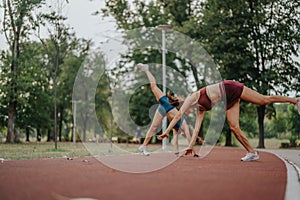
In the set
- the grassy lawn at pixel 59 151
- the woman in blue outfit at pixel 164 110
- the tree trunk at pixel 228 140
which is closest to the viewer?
the woman in blue outfit at pixel 164 110

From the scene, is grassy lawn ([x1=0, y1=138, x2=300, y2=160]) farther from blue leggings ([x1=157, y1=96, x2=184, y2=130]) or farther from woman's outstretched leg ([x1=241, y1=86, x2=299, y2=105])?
woman's outstretched leg ([x1=241, y1=86, x2=299, y2=105])

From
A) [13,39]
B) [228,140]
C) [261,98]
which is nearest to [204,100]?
[261,98]

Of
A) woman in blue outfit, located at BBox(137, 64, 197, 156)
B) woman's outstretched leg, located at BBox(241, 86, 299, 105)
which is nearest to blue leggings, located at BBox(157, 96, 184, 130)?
woman in blue outfit, located at BBox(137, 64, 197, 156)

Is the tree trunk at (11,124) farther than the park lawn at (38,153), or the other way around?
the tree trunk at (11,124)

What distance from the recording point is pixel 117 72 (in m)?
14.0

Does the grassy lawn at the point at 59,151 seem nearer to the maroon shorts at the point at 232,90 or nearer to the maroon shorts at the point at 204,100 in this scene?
the maroon shorts at the point at 204,100

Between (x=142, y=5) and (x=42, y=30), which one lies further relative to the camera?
(x=142, y=5)

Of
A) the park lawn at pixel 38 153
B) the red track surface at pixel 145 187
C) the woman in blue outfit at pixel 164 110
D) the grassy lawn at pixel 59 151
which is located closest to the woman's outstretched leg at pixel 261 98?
the woman in blue outfit at pixel 164 110

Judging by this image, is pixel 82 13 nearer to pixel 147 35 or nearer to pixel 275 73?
pixel 147 35

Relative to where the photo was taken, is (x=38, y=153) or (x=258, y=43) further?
(x=258, y=43)

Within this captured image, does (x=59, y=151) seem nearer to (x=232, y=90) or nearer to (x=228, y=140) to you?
(x=232, y=90)

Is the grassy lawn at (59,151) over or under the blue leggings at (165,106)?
under

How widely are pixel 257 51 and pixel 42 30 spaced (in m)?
13.4

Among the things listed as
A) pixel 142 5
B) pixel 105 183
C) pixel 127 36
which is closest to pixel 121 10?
pixel 142 5
